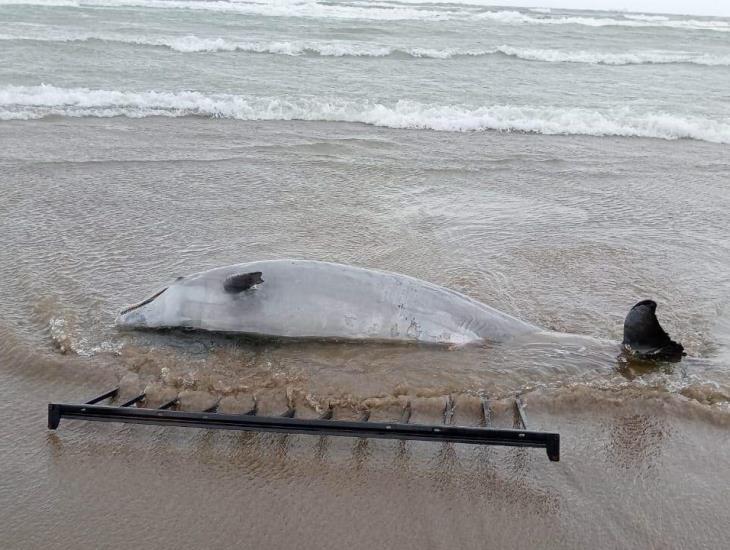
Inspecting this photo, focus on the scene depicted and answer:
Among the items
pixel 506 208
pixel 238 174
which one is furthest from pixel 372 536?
pixel 238 174

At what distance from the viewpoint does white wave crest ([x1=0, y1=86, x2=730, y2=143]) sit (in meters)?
14.6

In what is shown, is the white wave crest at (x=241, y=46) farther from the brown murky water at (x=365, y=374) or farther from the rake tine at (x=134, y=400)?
the rake tine at (x=134, y=400)

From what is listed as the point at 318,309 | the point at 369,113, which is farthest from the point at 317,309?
the point at 369,113

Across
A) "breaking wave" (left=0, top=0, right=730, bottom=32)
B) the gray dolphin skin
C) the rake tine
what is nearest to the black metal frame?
the rake tine

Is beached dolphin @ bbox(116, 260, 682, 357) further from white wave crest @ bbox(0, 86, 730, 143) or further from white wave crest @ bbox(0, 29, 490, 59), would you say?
white wave crest @ bbox(0, 29, 490, 59)

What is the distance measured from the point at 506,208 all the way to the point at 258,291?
490 centimetres

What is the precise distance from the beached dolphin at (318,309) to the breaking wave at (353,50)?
21934 millimetres

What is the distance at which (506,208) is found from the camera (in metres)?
9.30

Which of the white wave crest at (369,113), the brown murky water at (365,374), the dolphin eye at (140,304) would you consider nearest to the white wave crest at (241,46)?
the white wave crest at (369,113)

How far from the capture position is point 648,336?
16.8 ft

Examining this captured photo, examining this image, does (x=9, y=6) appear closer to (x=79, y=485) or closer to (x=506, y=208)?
(x=506, y=208)

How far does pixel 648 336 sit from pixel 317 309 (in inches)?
108

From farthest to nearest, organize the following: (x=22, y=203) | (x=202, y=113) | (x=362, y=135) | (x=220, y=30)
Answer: (x=220, y=30), (x=202, y=113), (x=362, y=135), (x=22, y=203)

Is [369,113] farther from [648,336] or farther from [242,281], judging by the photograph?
[648,336]
